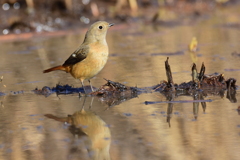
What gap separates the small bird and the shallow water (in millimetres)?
394

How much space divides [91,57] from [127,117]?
1.47 m

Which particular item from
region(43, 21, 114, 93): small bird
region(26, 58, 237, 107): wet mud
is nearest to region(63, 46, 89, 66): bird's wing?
region(43, 21, 114, 93): small bird

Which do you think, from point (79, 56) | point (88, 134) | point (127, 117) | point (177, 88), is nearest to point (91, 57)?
point (79, 56)

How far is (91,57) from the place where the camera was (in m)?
6.54

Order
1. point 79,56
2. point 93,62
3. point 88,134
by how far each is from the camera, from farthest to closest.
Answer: point 79,56, point 93,62, point 88,134

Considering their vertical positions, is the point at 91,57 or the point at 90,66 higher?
the point at 91,57

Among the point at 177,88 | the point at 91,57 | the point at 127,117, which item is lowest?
the point at 127,117

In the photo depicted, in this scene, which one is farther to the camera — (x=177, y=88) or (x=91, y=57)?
(x=91, y=57)

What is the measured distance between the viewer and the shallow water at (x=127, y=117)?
4320mm

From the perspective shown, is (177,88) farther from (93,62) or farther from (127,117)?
(127,117)

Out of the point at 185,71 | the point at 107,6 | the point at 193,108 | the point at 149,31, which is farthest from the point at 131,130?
the point at 107,6

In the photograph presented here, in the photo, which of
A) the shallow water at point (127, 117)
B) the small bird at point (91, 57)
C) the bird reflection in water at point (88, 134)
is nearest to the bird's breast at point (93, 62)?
the small bird at point (91, 57)

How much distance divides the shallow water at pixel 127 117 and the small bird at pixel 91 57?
39 centimetres

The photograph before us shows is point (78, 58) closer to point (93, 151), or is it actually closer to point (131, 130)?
point (131, 130)
